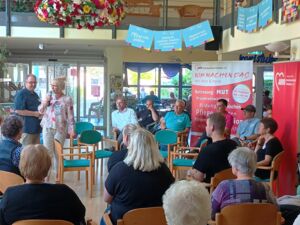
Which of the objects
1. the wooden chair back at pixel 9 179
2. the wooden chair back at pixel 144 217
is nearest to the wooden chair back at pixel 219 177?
the wooden chair back at pixel 144 217

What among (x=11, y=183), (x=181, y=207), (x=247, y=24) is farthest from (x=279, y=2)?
(x=181, y=207)

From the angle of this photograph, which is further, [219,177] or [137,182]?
[219,177]

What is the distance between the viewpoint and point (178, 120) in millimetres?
7906

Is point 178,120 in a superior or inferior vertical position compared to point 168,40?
inferior

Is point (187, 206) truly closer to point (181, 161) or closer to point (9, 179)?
point (9, 179)

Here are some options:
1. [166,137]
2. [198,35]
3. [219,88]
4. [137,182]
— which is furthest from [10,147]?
[198,35]

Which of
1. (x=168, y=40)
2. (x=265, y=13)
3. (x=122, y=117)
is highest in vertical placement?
Result: (x=265, y=13)

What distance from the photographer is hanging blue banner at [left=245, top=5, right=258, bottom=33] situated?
6613 mm

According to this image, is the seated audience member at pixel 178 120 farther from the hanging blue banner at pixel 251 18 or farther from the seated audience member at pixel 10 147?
the seated audience member at pixel 10 147

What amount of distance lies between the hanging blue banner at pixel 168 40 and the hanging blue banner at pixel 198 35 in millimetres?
154

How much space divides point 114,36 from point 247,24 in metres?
3.30

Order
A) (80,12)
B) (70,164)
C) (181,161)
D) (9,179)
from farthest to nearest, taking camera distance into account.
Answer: (181,161) < (70,164) < (80,12) < (9,179)

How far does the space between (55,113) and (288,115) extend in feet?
10.3

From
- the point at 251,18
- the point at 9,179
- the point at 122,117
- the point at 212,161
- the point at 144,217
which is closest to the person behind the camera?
the point at 144,217
